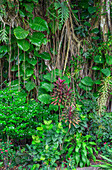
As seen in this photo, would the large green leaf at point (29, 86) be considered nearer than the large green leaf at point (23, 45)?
No

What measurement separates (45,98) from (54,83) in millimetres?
329

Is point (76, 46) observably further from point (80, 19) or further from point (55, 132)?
point (55, 132)

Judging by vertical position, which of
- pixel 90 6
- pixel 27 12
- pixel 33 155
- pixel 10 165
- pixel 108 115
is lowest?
pixel 10 165

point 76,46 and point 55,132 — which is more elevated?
point 76,46

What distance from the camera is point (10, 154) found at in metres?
1.71

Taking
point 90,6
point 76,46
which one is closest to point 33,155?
point 76,46

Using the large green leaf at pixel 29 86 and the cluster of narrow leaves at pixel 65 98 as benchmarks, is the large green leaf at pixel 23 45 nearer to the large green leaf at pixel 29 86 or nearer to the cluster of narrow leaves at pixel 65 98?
the large green leaf at pixel 29 86

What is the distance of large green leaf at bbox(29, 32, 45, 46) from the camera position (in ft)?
6.27

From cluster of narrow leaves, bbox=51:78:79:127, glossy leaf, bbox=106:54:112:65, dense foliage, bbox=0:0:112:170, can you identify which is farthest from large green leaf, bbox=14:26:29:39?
glossy leaf, bbox=106:54:112:65

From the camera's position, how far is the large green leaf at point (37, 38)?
1.91 meters

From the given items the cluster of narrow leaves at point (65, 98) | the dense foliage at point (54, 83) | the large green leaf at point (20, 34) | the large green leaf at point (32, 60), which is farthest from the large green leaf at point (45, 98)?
the large green leaf at point (20, 34)

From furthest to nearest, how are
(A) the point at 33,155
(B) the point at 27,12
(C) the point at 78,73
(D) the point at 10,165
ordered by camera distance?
1. (C) the point at 78,73
2. (B) the point at 27,12
3. (D) the point at 10,165
4. (A) the point at 33,155

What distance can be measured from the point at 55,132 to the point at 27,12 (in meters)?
1.66

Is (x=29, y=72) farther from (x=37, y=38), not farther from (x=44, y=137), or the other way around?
(x=44, y=137)
